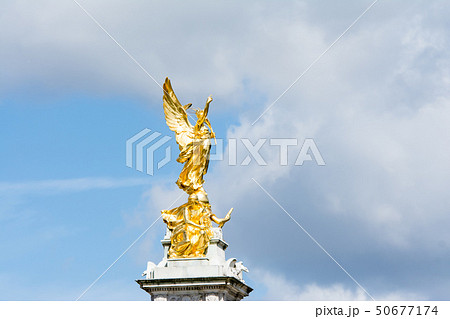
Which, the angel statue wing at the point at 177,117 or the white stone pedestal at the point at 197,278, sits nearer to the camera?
the white stone pedestal at the point at 197,278

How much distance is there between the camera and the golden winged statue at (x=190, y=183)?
3734cm

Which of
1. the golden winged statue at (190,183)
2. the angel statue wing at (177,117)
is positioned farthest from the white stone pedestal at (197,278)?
the angel statue wing at (177,117)

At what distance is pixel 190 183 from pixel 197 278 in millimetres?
4718

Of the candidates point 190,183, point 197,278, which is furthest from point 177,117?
point 197,278

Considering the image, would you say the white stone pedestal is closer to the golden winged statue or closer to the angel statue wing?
the golden winged statue

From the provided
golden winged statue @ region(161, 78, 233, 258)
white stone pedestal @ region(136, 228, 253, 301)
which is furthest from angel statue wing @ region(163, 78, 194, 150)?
white stone pedestal @ region(136, 228, 253, 301)

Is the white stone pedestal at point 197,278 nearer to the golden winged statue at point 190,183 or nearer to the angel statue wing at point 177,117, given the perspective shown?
the golden winged statue at point 190,183

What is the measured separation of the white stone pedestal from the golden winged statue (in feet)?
1.60

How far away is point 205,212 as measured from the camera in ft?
124
